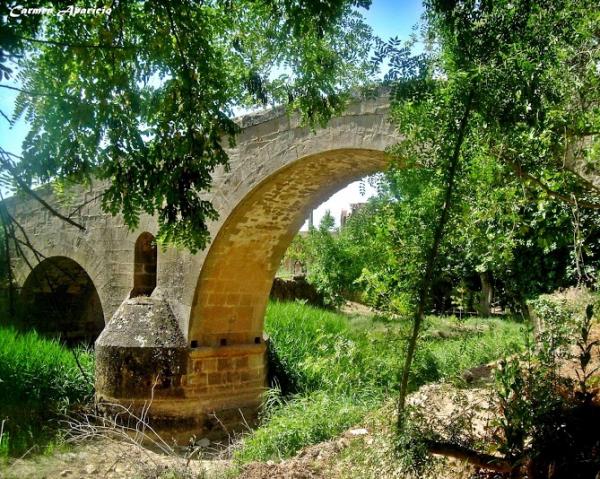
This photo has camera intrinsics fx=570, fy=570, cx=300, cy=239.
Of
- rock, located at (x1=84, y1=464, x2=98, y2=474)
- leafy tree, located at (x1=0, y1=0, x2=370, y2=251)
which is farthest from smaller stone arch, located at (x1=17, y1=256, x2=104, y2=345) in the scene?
leafy tree, located at (x1=0, y1=0, x2=370, y2=251)

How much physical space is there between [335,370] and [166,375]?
8.65ft

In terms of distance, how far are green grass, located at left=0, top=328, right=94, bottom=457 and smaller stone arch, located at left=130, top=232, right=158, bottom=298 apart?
3.89 ft

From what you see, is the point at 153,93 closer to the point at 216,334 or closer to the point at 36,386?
the point at 216,334

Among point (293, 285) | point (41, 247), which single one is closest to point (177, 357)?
point (41, 247)

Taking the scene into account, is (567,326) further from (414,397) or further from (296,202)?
(296,202)

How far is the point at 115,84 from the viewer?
7.77 ft

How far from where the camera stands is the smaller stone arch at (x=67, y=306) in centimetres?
970

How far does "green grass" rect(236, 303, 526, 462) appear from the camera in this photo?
3885 millimetres

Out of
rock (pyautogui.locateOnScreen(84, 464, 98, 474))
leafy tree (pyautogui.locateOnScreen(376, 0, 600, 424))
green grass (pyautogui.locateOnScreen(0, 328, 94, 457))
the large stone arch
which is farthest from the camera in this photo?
green grass (pyautogui.locateOnScreen(0, 328, 94, 457))

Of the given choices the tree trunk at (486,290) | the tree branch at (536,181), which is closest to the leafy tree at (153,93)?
the tree branch at (536,181)

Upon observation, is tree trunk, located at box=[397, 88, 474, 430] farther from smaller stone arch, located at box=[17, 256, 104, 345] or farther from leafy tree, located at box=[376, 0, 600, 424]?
smaller stone arch, located at box=[17, 256, 104, 345]

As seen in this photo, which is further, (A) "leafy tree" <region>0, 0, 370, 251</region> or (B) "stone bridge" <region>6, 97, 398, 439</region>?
(B) "stone bridge" <region>6, 97, 398, 439</region>

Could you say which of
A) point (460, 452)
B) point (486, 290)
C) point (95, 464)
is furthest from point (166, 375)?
point (486, 290)

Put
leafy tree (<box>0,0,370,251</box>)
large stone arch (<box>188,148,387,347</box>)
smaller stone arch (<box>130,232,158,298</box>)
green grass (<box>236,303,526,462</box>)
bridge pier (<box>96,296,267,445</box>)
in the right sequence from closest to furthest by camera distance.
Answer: leafy tree (<box>0,0,370,251</box>), green grass (<box>236,303,526,462</box>), large stone arch (<box>188,148,387,347</box>), bridge pier (<box>96,296,267,445</box>), smaller stone arch (<box>130,232,158,298</box>)
